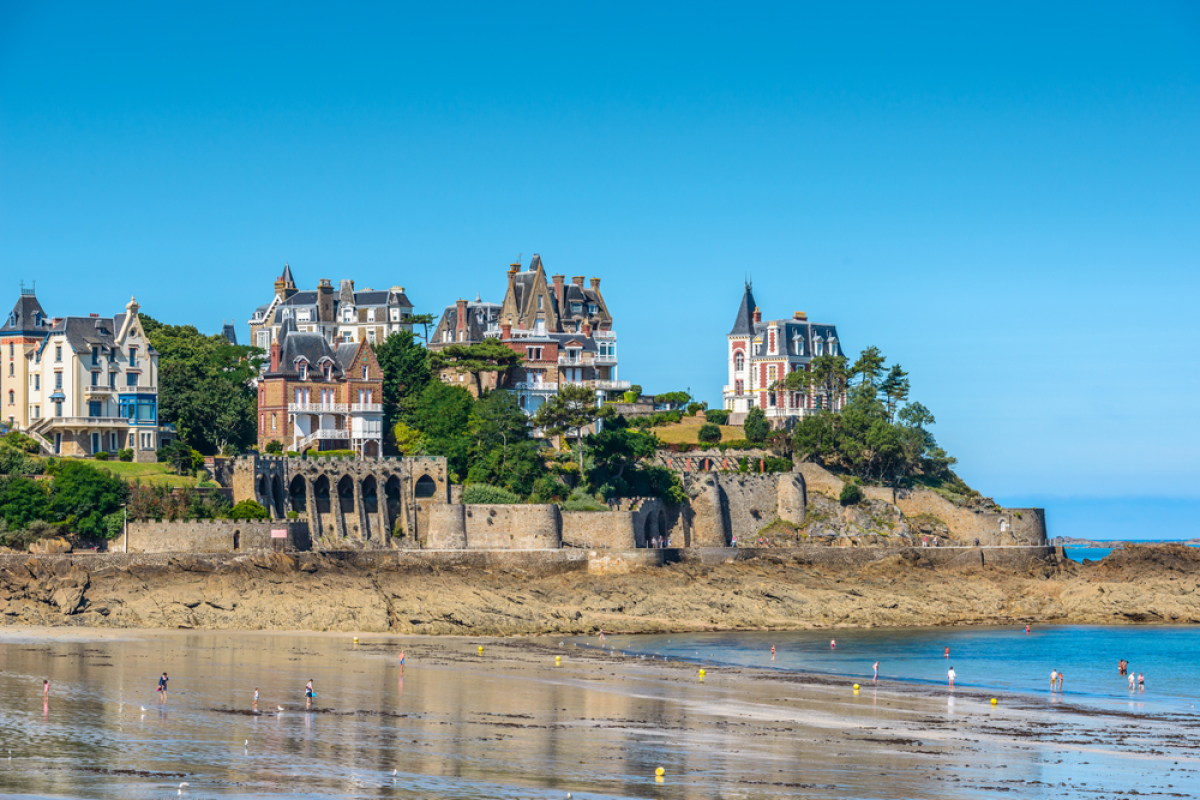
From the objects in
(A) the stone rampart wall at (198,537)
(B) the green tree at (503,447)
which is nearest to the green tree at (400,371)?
(B) the green tree at (503,447)

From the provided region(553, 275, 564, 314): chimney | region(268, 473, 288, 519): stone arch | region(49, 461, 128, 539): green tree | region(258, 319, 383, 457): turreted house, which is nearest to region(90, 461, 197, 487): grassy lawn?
region(49, 461, 128, 539): green tree

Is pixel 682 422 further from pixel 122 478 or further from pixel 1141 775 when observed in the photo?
pixel 1141 775

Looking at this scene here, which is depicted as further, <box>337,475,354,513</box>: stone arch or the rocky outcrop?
<box>337,475,354,513</box>: stone arch

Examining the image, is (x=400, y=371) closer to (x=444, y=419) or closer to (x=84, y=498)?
(x=444, y=419)

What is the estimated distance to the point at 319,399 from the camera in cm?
6856

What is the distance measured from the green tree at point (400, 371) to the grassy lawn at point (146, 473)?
43.2ft

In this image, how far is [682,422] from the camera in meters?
86.4

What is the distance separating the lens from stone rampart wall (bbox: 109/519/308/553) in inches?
2136

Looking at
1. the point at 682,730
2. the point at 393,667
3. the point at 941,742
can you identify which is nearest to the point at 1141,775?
the point at 941,742

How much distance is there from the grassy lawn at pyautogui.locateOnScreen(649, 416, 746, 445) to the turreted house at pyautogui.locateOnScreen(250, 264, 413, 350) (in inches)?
699

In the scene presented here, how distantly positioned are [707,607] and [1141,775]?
97.1 ft

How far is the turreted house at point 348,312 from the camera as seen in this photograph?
290ft

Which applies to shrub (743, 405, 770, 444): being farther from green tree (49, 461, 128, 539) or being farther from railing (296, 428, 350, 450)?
green tree (49, 461, 128, 539)

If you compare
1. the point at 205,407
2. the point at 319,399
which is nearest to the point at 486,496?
the point at 319,399
